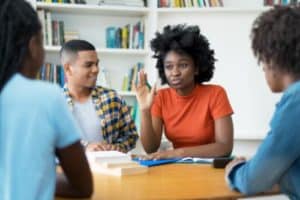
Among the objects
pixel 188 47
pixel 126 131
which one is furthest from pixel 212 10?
pixel 126 131

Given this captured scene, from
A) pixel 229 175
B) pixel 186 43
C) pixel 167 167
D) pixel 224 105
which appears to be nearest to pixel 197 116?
pixel 224 105

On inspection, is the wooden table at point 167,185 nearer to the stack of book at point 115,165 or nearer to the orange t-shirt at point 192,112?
the stack of book at point 115,165

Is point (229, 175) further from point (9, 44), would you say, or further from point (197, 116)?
point (197, 116)

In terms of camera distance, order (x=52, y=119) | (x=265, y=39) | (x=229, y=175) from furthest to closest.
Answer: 1. (x=229, y=175)
2. (x=265, y=39)
3. (x=52, y=119)

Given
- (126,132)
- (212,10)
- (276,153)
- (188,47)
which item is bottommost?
(126,132)

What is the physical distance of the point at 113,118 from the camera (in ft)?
8.39

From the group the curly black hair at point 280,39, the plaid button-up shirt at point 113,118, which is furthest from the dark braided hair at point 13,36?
the plaid button-up shirt at point 113,118

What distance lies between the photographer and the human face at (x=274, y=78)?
1.35 meters

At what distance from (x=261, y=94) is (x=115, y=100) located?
1.57 m

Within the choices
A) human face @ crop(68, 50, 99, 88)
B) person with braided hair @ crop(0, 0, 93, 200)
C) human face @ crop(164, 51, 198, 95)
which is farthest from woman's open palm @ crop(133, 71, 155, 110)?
person with braided hair @ crop(0, 0, 93, 200)

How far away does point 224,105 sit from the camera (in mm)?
2416

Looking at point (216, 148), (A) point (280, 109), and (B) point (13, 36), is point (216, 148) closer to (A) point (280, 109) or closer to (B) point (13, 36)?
(A) point (280, 109)

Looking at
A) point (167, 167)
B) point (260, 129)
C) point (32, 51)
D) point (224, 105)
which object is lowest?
point (260, 129)

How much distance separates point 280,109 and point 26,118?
672mm
